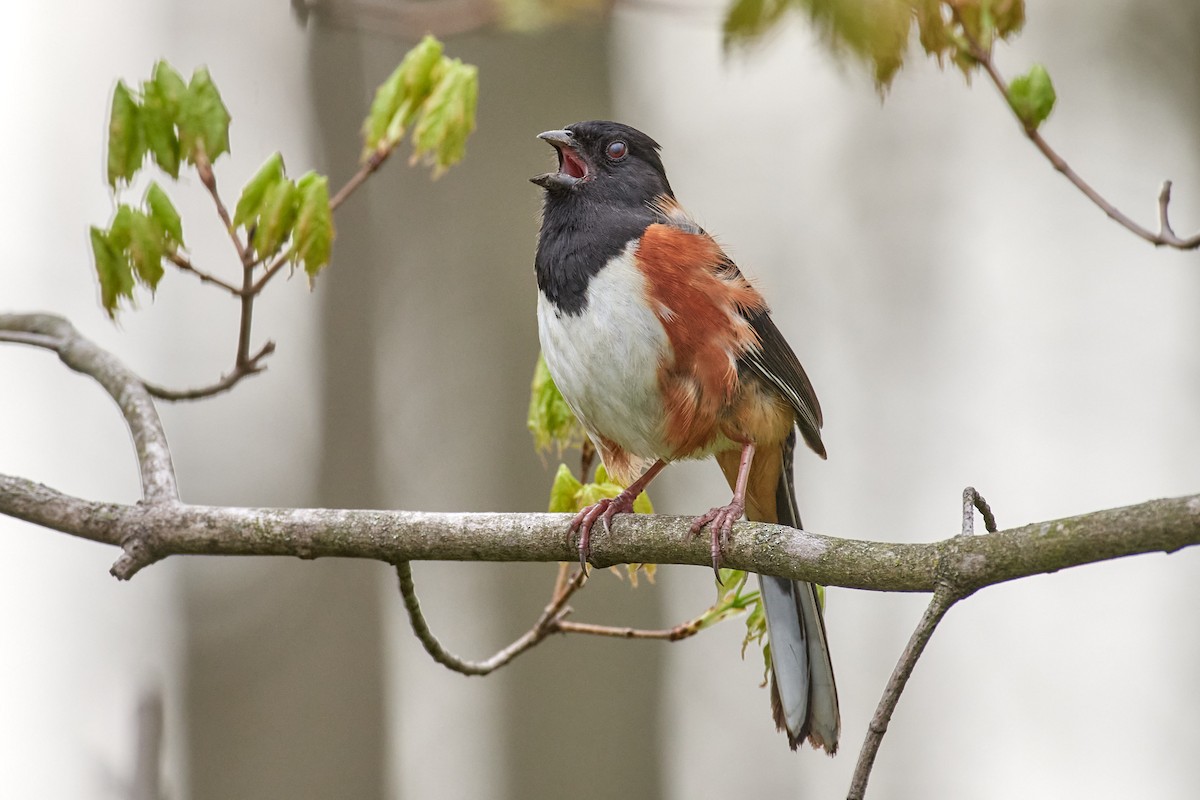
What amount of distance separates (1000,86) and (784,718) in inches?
62.1

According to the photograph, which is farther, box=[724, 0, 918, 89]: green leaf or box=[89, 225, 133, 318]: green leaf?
box=[89, 225, 133, 318]: green leaf

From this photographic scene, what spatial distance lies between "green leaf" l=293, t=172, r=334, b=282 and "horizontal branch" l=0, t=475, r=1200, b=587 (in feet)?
1.79

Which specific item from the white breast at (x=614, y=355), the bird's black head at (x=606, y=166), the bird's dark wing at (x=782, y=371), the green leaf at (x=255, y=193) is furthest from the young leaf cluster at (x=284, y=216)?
the bird's dark wing at (x=782, y=371)

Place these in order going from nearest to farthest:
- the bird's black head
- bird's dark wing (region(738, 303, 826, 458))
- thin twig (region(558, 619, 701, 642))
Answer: thin twig (region(558, 619, 701, 642)) < bird's dark wing (region(738, 303, 826, 458)) < the bird's black head

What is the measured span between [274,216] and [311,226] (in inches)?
3.3

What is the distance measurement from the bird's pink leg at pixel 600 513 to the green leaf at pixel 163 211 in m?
1.09

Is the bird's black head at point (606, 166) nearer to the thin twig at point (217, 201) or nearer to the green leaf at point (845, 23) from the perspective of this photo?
the thin twig at point (217, 201)

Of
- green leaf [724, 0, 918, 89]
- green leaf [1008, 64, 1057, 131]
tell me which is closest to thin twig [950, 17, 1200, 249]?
green leaf [1008, 64, 1057, 131]

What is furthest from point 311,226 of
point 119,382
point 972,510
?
point 972,510

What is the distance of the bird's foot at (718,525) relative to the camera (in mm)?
2383

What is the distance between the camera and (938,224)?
820 centimetres

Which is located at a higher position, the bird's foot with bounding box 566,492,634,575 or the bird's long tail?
the bird's foot with bounding box 566,492,634,575

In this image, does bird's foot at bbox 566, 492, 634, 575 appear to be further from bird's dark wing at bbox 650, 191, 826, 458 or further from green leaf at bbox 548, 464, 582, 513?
bird's dark wing at bbox 650, 191, 826, 458

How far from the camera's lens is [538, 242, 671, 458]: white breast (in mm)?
2957
